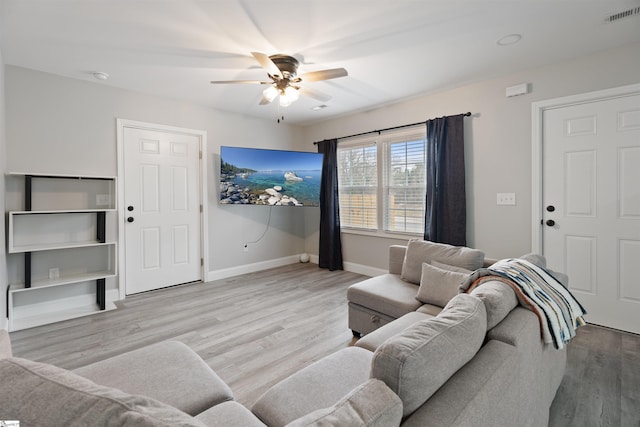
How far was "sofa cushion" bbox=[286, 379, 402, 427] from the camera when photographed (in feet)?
2.22

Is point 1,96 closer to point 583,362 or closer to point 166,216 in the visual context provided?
point 166,216

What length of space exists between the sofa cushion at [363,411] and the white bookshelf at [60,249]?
347cm

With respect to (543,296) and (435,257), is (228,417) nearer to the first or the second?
(543,296)

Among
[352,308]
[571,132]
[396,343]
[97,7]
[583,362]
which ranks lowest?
[583,362]

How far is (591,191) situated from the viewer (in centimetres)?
285

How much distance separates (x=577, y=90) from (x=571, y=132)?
1.30ft

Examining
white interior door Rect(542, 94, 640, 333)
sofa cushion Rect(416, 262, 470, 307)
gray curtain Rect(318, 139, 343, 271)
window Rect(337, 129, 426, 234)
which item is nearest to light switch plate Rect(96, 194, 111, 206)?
gray curtain Rect(318, 139, 343, 271)

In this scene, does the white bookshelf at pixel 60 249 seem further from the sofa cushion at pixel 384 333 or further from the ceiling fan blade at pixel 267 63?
the sofa cushion at pixel 384 333

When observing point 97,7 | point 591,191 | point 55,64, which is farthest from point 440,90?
point 55,64

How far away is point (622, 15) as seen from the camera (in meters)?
2.22

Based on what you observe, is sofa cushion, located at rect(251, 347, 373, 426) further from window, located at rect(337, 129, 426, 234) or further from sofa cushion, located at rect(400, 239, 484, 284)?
window, located at rect(337, 129, 426, 234)

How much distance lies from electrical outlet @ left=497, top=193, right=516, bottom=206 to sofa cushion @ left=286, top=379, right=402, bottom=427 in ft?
10.6

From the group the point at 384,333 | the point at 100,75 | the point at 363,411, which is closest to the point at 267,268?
the point at 100,75

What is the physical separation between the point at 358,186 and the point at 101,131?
11.5 ft
